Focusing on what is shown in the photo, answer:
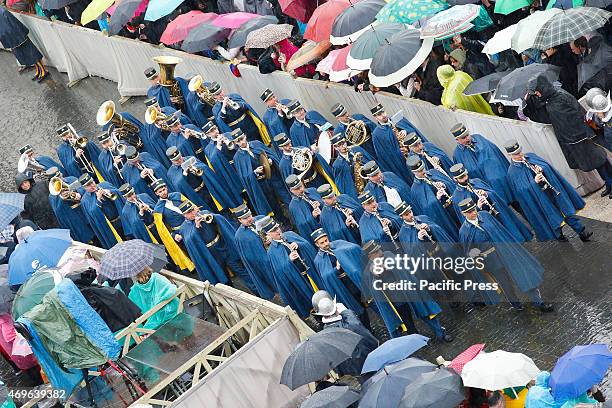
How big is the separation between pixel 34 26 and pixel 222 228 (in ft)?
38.1

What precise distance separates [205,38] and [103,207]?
13.1 feet

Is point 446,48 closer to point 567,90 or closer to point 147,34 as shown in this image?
point 567,90

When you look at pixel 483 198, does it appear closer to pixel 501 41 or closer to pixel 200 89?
pixel 501 41

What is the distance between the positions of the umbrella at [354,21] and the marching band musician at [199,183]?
2.81 meters

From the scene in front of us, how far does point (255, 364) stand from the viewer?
14984mm

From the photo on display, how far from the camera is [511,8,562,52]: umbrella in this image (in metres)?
17.4

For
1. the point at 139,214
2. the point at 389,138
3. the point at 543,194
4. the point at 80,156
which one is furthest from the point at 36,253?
Answer: the point at 543,194

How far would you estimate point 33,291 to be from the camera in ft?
50.6

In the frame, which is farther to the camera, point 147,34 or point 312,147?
point 147,34

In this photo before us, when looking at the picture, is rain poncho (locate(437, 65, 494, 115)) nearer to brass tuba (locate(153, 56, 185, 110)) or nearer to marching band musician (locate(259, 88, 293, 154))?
marching band musician (locate(259, 88, 293, 154))

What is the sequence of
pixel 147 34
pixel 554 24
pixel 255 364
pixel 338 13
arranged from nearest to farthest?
pixel 255 364 → pixel 554 24 → pixel 338 13 → pixel 147 34

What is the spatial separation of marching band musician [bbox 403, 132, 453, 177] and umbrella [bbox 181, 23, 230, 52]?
554 cm

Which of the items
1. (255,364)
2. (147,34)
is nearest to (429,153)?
(255,364)

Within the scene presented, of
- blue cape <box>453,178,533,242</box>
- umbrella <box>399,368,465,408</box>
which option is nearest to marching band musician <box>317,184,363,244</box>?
blue cape <box>453,178,533,242</box>
